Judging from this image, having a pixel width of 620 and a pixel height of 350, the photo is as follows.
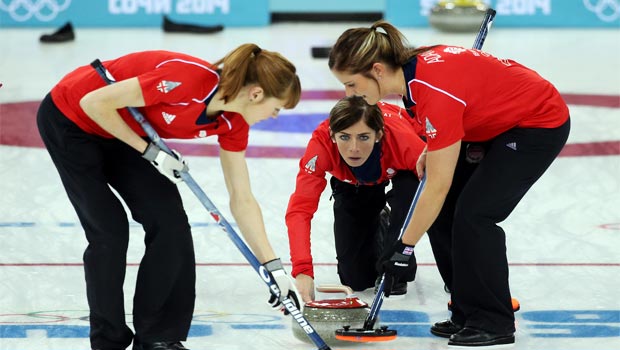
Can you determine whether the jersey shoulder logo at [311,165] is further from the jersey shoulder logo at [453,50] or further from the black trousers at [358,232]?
the jersey shoulder logo at [453,50]

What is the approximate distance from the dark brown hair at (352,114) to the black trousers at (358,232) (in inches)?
12.7

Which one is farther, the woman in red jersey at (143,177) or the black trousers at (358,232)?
the black trousers at (358,232)

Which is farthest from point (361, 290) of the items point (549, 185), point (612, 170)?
point (612, 170)

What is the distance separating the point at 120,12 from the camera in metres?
11.3

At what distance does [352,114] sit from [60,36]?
6930 millimetres

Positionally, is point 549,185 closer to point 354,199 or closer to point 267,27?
point 354,199

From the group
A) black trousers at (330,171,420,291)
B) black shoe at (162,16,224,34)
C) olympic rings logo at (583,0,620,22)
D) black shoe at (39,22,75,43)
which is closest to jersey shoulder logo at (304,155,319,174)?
black trousers at (330,171,420,291)

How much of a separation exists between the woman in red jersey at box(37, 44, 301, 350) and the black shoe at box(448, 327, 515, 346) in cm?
68

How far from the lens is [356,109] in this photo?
3979 mm

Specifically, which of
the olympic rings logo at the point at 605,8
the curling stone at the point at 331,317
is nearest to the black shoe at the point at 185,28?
the olympic rings logo at the point at 605,8

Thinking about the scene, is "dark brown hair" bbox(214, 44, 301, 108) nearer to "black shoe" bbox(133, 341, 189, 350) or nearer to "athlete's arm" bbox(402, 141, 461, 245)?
"athlete's arm" bbox(402, 141, 461, 245)

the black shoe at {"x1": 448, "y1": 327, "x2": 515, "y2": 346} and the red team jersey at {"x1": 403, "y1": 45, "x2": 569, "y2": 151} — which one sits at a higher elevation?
the red team jersey at {"x1": 403, "y1": 45, "x2": 569, "y2": 151}

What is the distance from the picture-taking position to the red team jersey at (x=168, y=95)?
128 inches

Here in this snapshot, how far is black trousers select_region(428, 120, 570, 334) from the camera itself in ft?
11.9
